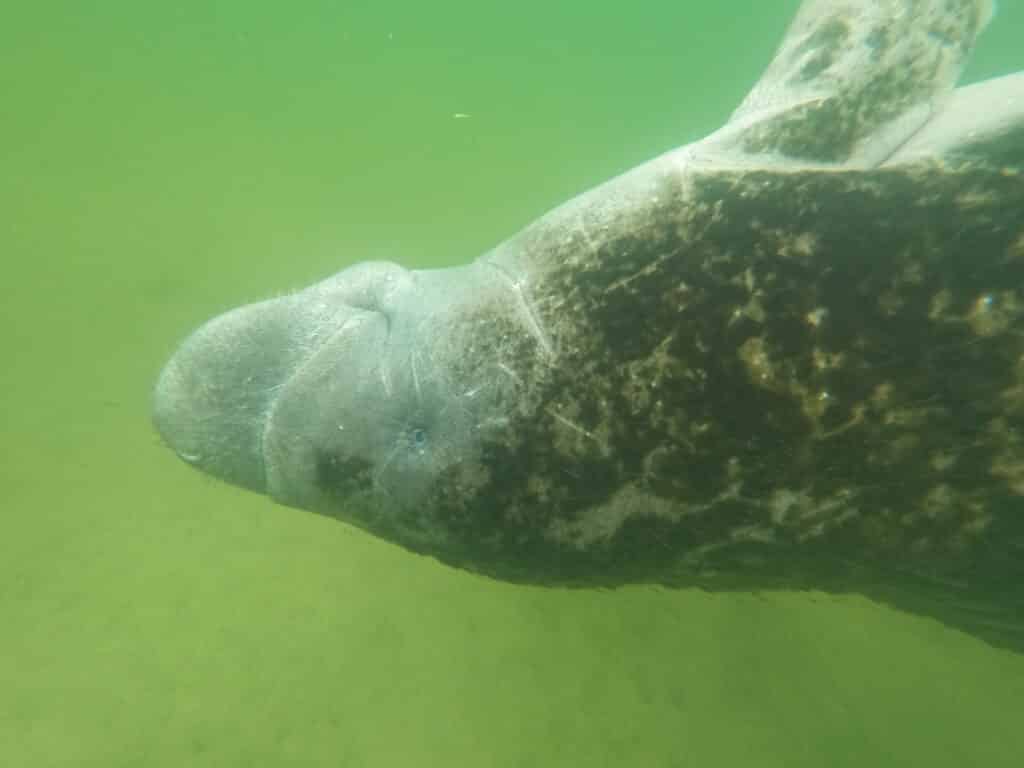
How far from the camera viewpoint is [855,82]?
7.21ft

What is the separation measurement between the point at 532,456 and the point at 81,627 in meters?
3.84

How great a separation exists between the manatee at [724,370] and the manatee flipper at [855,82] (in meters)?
0.01

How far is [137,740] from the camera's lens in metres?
3.83

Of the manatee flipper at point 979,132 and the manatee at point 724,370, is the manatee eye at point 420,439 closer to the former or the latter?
the manatee at point 724,370

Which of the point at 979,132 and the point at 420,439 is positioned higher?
the point at 979,132

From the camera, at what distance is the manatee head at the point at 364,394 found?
2.03 meters

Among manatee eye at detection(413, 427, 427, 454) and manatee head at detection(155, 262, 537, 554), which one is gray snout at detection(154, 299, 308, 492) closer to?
manatee head at detection(155, 262, 537, 554)

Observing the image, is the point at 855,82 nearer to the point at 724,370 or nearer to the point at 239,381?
the point at 724,370

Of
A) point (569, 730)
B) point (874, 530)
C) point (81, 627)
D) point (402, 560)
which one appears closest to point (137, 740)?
point (81, 627)

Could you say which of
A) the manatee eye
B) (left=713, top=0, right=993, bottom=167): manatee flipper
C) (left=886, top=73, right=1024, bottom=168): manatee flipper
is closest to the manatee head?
the manatee eye

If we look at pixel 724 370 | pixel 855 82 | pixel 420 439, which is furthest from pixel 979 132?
pixel 420 439

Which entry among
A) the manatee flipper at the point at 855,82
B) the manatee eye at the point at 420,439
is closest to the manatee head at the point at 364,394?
the manatee eye at the point at 420,439

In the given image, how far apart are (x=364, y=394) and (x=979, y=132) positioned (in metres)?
1.93

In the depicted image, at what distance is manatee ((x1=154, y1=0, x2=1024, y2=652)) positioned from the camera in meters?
1.77
